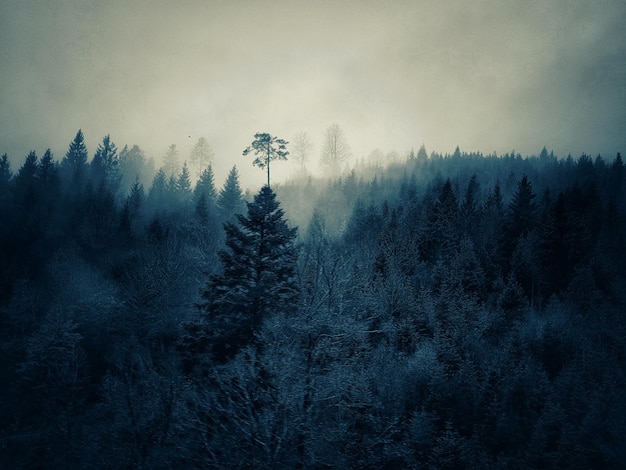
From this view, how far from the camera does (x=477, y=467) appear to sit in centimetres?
1592

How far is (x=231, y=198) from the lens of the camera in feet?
171

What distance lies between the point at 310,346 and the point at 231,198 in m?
42.3

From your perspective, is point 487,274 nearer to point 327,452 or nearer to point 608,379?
point 608,379

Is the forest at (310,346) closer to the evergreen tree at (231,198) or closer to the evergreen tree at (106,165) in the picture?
the evergreen tree at (231,198)

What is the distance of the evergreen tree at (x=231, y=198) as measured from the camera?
51.6m

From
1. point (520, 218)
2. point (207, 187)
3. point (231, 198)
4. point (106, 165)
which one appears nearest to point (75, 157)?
point (106, 165)

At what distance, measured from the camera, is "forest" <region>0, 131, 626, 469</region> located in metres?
12.9

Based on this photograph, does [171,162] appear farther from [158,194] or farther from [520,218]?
[520,218]

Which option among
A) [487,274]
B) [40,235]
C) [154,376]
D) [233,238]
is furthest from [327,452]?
[40,235]

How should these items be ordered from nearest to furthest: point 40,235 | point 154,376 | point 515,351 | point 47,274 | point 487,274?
point 154,376, point 515,351, point 487,274, point 47,274, point 40,235

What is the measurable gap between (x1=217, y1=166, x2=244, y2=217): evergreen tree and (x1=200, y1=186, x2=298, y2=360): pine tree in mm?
34170

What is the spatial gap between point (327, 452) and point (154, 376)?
27.8ft

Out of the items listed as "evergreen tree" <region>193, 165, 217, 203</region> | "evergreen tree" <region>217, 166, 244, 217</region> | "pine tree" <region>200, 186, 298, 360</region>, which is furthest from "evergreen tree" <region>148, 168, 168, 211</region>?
"pine tree" <region>200, 186, 298, 360</region>

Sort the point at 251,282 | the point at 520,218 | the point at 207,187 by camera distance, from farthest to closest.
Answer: the point at 207,187, the point at 520,218, the point at 251,282
